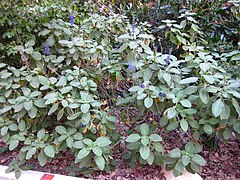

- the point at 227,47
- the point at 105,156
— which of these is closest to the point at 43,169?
the point at 105,156

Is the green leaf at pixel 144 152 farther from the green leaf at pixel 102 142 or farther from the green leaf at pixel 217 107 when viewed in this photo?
the green leaf at pixel 217 107

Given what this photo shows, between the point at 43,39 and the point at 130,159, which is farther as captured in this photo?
the point at 43,39

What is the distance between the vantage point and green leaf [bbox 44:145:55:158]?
1.54 m

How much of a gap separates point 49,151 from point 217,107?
0.95m

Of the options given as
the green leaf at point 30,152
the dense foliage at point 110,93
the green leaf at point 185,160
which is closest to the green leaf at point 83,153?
the dense foliage at point 110,93

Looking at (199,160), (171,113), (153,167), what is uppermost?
(171,113)

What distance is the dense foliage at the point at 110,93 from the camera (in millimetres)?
1484

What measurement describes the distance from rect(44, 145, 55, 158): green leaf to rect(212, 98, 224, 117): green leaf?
2.96 feet

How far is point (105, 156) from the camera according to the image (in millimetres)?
1585

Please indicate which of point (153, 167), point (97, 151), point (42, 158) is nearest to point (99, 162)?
point (97, 151)

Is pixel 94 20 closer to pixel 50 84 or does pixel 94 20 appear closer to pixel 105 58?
pixel 105 58

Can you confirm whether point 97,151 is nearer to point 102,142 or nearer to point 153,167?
point 102,142

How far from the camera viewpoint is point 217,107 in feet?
4.44

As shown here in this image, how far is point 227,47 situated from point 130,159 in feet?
3.94
